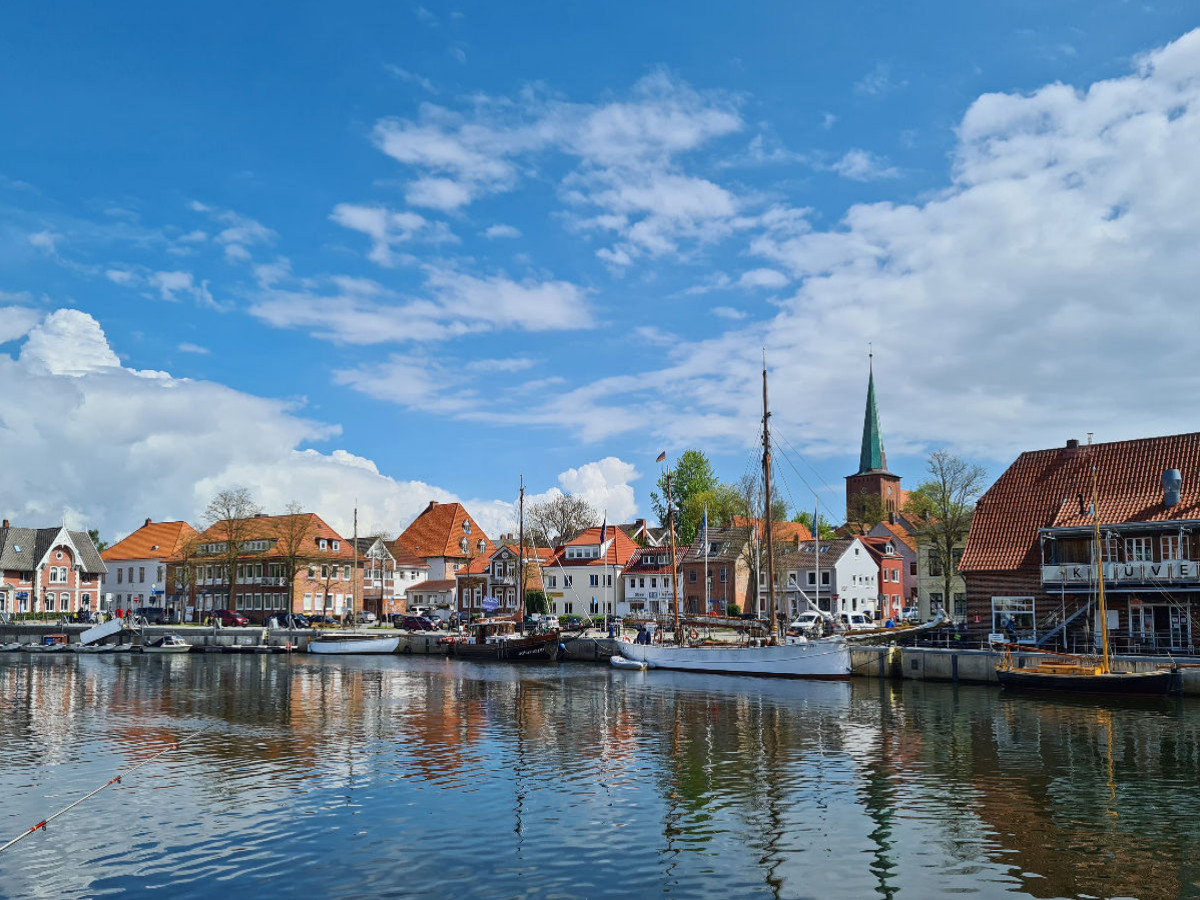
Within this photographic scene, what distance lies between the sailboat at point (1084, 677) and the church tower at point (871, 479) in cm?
9539

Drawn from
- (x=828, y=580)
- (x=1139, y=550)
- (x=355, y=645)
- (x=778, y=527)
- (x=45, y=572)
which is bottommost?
(x=355, y=645)

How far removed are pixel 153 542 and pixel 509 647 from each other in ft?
241

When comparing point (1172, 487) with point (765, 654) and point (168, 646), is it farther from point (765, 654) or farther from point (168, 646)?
point (168, 646)

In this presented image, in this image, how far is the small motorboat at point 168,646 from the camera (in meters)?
84.1

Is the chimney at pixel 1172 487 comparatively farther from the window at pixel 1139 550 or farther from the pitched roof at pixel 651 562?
the pitched roof at pixel 651 562

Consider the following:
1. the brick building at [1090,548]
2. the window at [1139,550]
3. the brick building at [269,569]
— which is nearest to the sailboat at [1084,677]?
the brick building at [1090,548]

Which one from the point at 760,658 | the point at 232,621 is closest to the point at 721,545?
the point at 760,658

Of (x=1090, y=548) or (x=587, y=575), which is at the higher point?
(x=1090, y=548)

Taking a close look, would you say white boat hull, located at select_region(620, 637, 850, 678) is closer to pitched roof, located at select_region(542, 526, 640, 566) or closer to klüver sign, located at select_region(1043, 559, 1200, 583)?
klüver sign, located at select_region(1043, 559, 1200, 583)

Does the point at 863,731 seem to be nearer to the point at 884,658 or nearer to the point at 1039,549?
the point at 884,658

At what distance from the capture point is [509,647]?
7700cm

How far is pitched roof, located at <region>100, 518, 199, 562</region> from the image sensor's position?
416ft

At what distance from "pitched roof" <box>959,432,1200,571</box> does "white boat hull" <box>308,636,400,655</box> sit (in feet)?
153

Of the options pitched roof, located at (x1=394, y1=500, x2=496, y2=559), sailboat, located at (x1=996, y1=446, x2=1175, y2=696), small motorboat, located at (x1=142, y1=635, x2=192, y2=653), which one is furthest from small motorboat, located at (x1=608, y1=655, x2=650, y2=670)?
pitched roof, located at (x1=394, y1=500, x2=496, y2=559)
